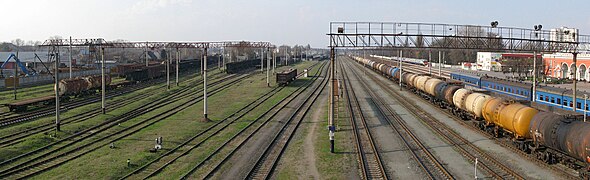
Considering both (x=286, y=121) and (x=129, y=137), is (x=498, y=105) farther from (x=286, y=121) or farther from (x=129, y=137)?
(x=129, y=137)

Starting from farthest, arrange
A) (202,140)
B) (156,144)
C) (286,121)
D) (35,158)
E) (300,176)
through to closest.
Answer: (286,121), (202,140), (156,144), (35,158), (300,176)

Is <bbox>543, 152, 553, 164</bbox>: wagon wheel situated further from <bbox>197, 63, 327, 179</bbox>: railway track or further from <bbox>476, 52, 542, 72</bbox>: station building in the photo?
<bbox>476, 52, 542, 72</bbox>: station building

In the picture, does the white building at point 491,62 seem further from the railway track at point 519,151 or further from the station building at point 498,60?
the railway track at point 519,151

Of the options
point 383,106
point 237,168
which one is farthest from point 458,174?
point 383,106

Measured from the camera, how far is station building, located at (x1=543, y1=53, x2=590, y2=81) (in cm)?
7774

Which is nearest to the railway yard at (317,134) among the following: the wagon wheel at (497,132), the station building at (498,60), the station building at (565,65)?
the wagon wheel at (497,132)

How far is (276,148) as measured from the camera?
2811cm

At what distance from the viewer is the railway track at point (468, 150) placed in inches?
867

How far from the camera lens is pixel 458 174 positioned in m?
22.0

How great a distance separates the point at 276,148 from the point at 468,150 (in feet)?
38.0

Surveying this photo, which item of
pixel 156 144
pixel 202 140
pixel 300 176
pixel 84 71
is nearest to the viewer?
pixel 300 176

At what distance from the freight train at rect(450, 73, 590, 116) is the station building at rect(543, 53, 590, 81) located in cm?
2996

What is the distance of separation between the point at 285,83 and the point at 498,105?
48385 mm

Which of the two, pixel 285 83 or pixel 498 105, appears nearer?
pixel 498 105
